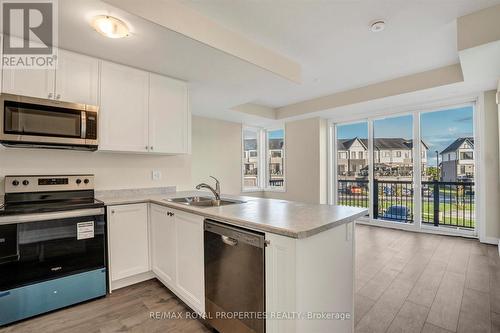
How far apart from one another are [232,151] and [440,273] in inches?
173

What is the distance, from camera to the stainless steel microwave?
6.37ft

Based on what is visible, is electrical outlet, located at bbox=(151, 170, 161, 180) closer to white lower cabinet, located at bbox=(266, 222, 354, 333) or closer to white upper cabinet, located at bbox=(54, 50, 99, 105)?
white upper cabinet, located at bbox=(54, 50, 99, 105)

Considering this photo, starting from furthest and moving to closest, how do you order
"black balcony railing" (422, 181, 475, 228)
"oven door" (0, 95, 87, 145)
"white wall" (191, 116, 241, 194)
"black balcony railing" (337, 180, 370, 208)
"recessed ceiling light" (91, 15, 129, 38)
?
"black balcony railing" (337, 180, 370, 208) → "white wall" (191, 116, 241, 194) → "black balcony railing" (422, 181, 475, 228) → "oven door" (0, 95, 87, 145) → "recessed ceiling light" (91, 15, 129, 38)

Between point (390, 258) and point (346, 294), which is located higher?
point (346, 294)

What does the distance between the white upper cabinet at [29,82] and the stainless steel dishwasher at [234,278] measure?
6.44ft

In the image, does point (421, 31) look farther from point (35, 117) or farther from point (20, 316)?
point (20, 316)

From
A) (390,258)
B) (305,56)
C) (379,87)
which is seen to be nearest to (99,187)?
(305,56)

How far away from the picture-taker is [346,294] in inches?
63.1

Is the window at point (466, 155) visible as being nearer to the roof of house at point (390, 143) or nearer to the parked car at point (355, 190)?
the roof of house at point (390, 143)

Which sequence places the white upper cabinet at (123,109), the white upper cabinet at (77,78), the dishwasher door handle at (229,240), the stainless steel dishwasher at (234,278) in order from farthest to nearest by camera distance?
1. the white upper cabinet at (123,109)
2. the white upper cabinet at (77,78)
3. the dishwasher door handle at (229,240)
4. the stainless steel dishwasher at (234,278)

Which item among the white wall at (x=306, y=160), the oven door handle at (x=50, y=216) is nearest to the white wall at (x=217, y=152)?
the white wall at (x=306, y=160)

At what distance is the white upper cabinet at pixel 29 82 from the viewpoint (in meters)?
2.00

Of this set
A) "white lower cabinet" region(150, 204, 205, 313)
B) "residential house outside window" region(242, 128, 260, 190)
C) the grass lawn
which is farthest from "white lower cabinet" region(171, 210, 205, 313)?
the grass lawn

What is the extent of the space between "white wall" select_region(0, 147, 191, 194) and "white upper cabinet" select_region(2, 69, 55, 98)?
616mm
